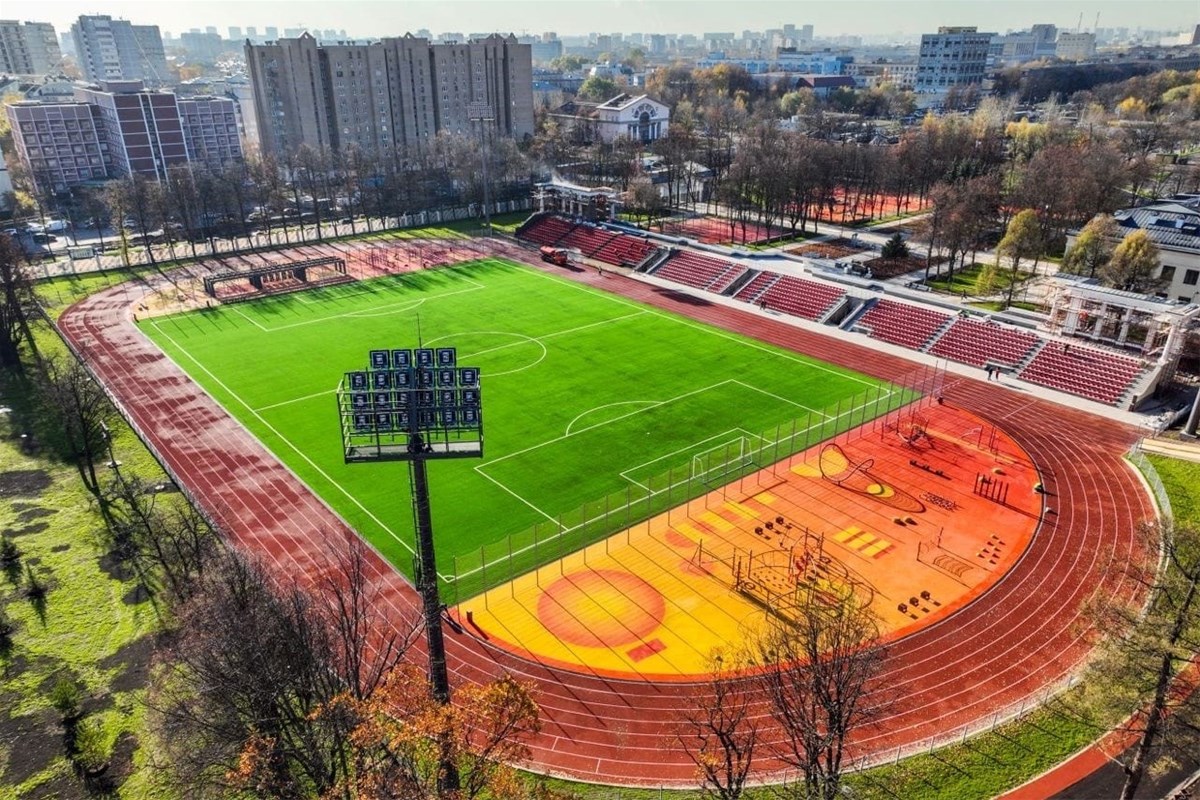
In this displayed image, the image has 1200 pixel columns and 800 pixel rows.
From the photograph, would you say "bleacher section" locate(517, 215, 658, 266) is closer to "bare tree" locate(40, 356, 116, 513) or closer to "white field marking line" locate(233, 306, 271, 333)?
"white field marking line" locate(233, 306, 271, 333)

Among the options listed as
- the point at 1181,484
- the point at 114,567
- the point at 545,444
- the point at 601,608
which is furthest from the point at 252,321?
the point at 1181,484

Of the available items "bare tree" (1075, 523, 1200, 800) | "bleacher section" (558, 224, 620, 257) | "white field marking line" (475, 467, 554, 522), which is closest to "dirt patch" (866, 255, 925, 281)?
"bleacher section" (558, 224, 620, 257)

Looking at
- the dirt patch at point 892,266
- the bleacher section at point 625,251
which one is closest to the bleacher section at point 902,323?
the dirt patch at point 892,266

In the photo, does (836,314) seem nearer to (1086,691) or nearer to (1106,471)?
(1106,471)

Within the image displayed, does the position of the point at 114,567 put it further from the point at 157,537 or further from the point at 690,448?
the point at 690,448

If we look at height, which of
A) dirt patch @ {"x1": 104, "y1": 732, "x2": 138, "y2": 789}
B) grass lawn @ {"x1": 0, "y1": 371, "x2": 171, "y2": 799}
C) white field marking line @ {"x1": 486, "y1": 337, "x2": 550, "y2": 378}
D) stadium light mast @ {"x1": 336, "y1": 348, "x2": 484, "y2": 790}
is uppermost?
stadium light mast @ {"x1": 336, "y1": 348, "x2": 484, "y2": 790}

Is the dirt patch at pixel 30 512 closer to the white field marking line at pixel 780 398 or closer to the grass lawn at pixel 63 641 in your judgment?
the grass lawn at pixel 63 641

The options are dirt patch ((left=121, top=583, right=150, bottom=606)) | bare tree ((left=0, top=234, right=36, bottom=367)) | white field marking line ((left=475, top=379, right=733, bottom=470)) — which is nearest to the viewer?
dirt patch ((left=121, top=583, right=150, bottom=606))
